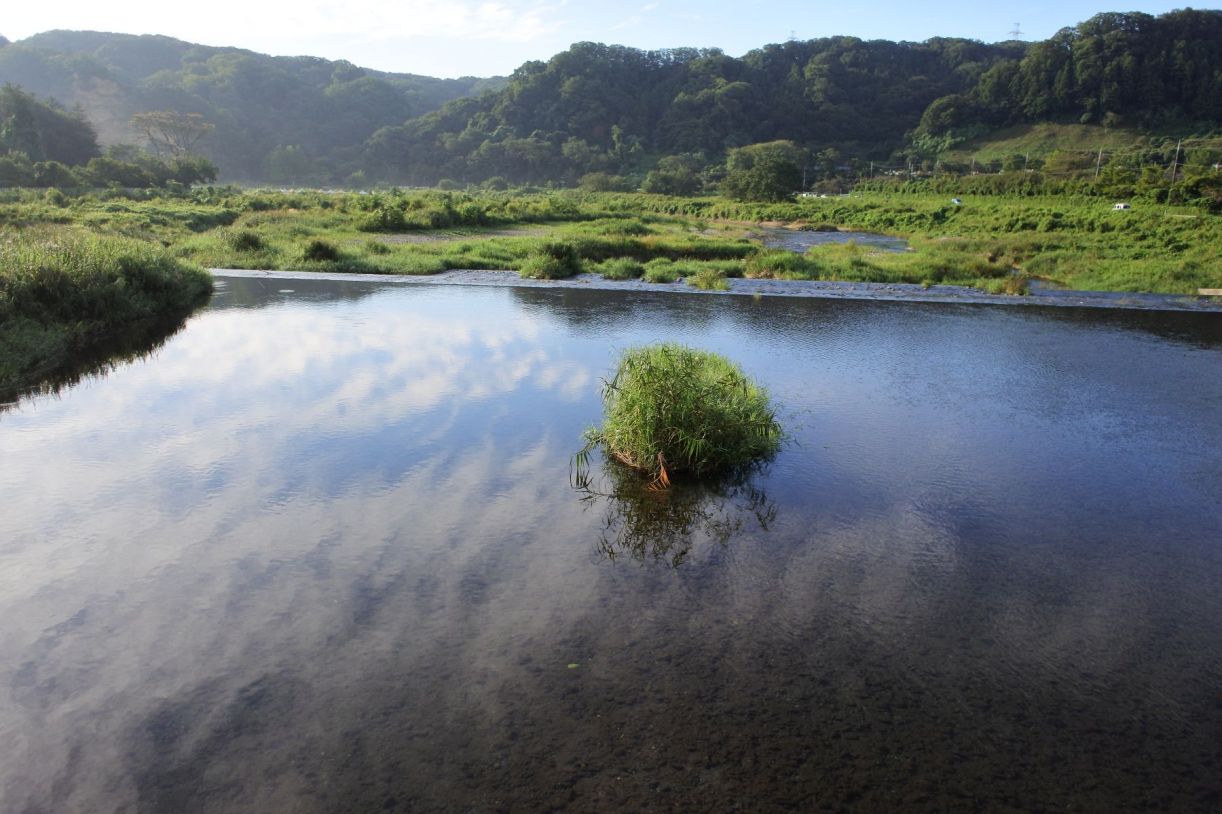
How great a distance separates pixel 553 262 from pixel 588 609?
17.8 metres

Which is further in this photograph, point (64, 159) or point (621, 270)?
point (64, 159)

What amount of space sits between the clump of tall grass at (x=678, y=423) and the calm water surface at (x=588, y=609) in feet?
1.31

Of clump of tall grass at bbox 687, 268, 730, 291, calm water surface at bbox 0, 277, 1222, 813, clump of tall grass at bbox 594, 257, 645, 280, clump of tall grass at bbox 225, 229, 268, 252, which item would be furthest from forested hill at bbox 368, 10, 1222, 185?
calm water surface at bbox 0, 277, 1222, 813

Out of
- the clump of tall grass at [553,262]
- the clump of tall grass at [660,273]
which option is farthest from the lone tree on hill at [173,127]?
the clump of tall grass at [660,273]

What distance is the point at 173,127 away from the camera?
81.8 meters

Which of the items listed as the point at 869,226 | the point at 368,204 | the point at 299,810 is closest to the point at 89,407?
the point at 299,810

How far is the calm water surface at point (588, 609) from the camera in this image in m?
3.97

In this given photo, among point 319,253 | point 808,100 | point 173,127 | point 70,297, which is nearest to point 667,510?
point 70,297

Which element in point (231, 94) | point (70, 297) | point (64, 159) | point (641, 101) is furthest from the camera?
point (641, 101)

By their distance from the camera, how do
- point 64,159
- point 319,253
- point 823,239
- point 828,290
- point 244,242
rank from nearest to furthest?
point 828,290 → point 319,253 → point 244,242 → point 823,239 → point 64,159

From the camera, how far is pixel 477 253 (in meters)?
25.6

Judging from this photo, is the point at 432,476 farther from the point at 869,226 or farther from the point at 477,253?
the point at 869,226

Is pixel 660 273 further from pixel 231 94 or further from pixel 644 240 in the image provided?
pixel 231 94

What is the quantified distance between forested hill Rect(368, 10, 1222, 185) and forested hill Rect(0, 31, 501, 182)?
11.5 m
